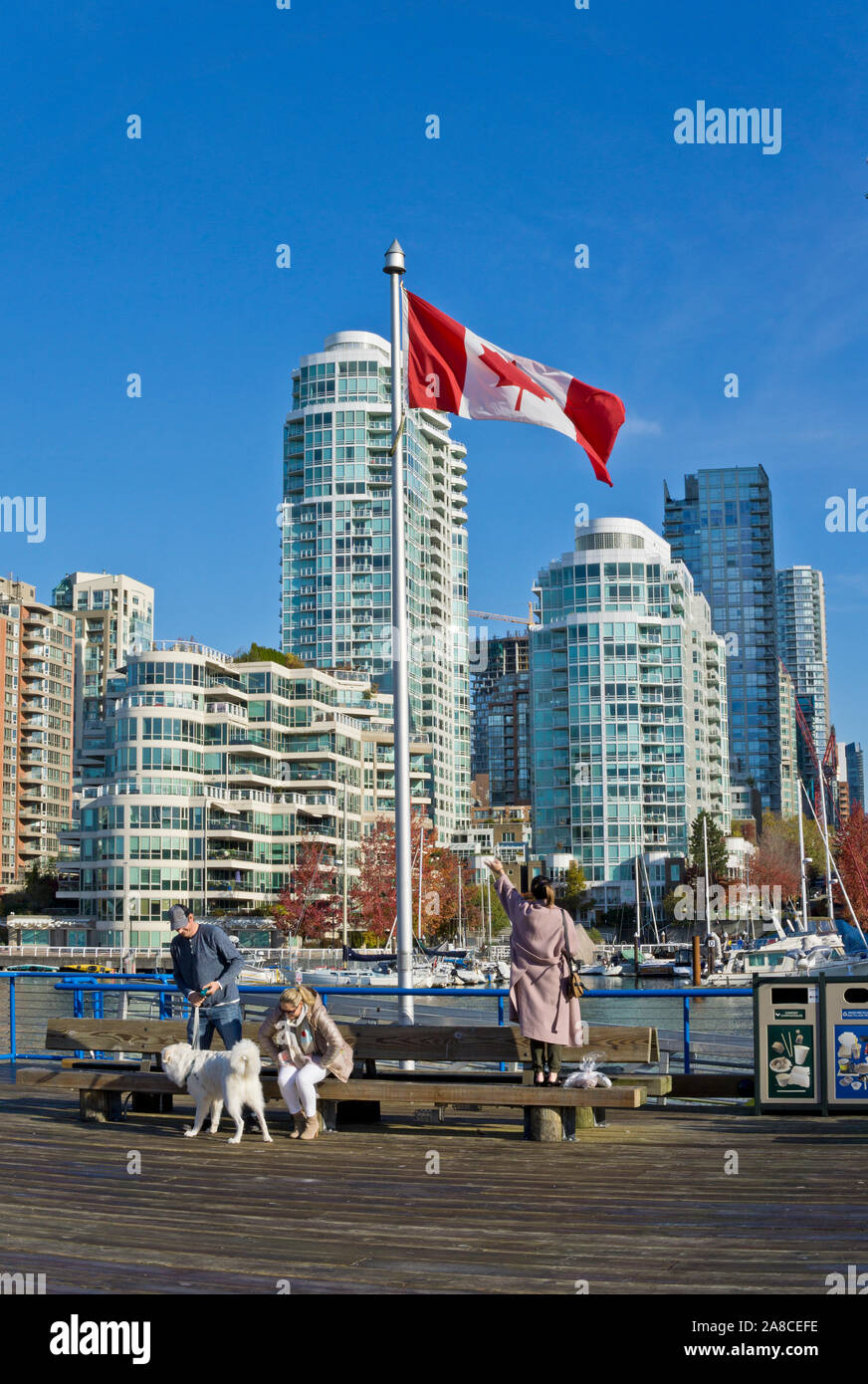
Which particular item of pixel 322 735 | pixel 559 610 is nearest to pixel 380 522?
pixel 559 610

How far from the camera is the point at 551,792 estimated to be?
13575cm

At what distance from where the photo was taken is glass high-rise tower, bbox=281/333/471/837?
172m

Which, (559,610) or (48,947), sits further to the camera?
(559,610)

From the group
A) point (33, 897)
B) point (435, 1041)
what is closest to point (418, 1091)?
point (435, 1041)

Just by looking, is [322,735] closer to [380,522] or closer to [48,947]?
[48,947]

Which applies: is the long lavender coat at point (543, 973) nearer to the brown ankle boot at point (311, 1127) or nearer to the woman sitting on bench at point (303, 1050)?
the woman sitting on bench at point (303, 1050)

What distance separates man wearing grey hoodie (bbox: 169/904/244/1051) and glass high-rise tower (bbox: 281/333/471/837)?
15364cm

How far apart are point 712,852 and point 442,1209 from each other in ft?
409

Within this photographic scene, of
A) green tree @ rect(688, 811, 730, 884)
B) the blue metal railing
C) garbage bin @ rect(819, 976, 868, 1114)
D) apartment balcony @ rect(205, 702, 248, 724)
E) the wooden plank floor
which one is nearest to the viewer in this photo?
the wooden plank floor

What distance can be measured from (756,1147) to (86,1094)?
20.9 feet

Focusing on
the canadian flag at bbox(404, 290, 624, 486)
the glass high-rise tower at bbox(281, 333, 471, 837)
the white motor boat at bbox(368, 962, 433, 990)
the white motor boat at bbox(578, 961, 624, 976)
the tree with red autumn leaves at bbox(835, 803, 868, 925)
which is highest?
the glass high-rise tower at bbox(281, 333, 471, 837)

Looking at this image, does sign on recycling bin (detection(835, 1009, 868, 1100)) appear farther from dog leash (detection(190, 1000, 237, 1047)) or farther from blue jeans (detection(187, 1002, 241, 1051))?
dog leash (detection(190, 1000, 237, 1047))

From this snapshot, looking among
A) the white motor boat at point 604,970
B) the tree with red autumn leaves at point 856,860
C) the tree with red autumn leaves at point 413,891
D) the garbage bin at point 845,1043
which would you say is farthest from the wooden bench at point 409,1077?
the tree with red autumn leaves at point 856,860

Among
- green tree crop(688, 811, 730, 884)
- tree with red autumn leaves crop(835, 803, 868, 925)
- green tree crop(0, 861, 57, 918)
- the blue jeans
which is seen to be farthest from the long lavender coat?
green tree crop(0, 861, 57, 918)
